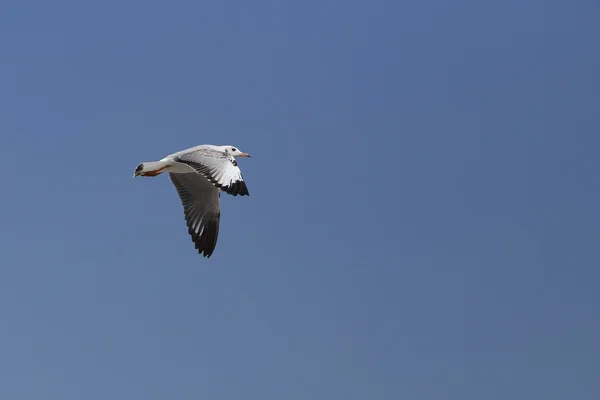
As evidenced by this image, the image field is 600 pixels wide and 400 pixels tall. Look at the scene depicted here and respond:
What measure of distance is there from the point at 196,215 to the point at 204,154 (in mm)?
1589

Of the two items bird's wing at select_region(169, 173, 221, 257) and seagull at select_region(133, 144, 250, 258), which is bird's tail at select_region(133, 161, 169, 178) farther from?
bird's wing at select_region(169, 173, 221, 257)

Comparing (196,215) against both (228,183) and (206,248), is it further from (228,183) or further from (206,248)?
(228,183)

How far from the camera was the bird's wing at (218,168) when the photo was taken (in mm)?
10193

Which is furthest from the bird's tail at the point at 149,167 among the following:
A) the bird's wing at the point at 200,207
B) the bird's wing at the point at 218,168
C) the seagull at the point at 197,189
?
the bird's wing at the point at 200,207

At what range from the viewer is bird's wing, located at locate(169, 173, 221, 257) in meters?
12.3

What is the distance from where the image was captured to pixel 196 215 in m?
12.4

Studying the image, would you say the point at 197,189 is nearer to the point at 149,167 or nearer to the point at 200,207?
the point at 200,207

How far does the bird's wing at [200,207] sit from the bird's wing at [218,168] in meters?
1.10

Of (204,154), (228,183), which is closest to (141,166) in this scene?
(204,154)

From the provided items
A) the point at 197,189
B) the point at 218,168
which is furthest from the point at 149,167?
the point at 218,168

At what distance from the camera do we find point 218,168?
1053 cm

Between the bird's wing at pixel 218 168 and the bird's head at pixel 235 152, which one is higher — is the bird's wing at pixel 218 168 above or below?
below

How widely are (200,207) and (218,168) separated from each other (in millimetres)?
1998

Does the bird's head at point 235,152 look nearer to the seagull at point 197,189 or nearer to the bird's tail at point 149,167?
the seagull at point 197,189
